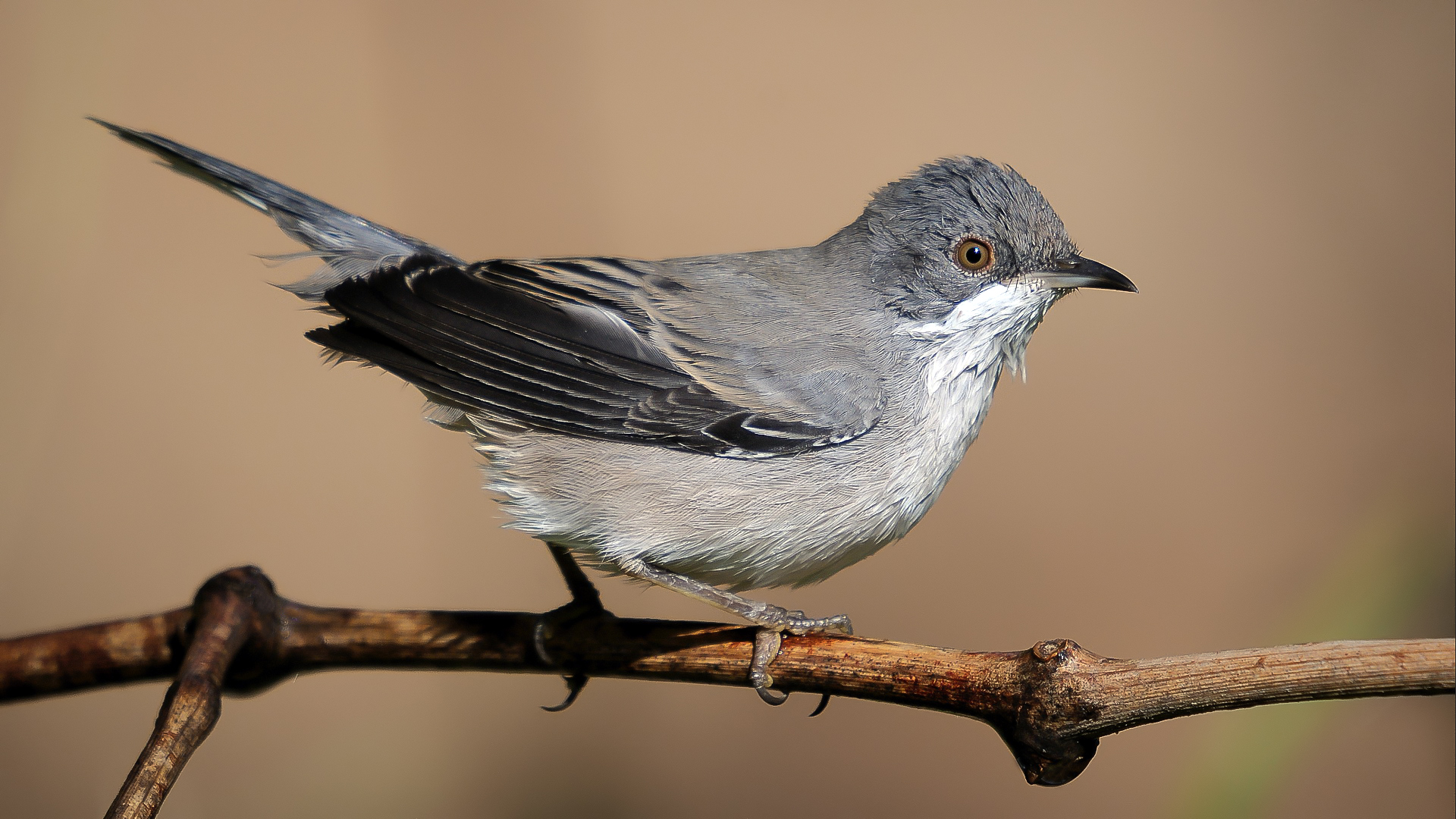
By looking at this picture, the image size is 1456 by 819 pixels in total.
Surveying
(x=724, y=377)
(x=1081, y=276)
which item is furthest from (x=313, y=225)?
(x=1081, y=276)

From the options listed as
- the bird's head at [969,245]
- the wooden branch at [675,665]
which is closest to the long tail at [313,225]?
the wooden branch at [675,665]

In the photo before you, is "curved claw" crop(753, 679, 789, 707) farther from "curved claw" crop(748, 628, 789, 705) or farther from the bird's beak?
the bird's beak

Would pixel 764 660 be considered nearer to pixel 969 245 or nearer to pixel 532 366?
pixel 532 366

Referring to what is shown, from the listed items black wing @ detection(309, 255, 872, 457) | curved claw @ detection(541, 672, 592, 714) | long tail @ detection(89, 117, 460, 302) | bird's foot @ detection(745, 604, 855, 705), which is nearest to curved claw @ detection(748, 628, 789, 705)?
bird's foot @ detection(745, 604, 855, 705)

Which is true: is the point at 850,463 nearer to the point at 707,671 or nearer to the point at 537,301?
the point at 707,671

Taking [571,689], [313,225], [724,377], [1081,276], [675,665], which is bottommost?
[571,689]

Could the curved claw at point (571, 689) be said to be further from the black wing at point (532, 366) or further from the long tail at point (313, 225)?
the long tail at point (313, 225)
